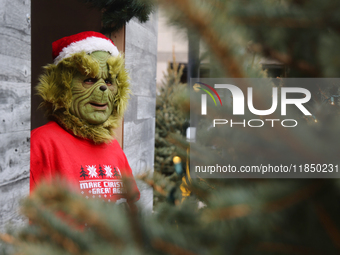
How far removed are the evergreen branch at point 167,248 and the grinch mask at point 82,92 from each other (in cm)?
171

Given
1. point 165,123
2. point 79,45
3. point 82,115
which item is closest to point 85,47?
point 79,45

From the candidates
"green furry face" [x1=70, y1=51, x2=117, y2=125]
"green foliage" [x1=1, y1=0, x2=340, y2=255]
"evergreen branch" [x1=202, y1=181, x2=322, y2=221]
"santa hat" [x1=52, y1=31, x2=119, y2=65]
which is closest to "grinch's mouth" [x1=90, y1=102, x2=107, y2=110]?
"green furry face" [x1=70, y1=51, x2=117, y2=125]

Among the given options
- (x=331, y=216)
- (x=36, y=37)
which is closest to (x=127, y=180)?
(x=331, y=216)

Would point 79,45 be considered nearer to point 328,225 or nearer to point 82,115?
point 82,115

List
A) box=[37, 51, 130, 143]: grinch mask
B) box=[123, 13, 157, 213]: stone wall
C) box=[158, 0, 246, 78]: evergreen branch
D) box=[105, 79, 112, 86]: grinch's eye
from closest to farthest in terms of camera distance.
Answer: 1. box=[158, 0, 246, 78]: evergreen branch
2. box=[37, 51, 130, 143]: grinch mask
3. box=[105, 79, 112, 86]: grinch's eye
4. box=[123, 13, 157, 213]: stone wall

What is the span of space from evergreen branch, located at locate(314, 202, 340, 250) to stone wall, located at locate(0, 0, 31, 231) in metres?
1.37

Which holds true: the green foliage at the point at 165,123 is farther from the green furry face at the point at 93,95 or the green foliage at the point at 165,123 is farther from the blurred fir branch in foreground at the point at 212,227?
the blurred fir branch in foreground at the point at 212,227

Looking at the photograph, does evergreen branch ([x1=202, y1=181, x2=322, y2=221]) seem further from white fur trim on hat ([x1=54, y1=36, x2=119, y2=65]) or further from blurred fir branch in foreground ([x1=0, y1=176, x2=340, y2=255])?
white fur trim on hat ([x1=54, y1=36, x2=119, y2=65])

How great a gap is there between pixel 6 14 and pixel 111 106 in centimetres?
93

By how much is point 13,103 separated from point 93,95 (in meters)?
0.63

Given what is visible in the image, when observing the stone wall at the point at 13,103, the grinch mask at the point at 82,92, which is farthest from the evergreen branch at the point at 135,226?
the grinch mask at the point at 82,92

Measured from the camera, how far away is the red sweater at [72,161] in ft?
6.05

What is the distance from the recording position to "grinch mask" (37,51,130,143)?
201 centimetres

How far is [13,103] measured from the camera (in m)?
1.50
